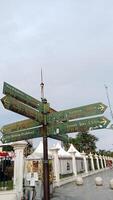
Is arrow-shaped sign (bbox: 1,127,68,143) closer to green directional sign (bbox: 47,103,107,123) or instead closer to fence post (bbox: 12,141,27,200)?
green directional sign (bbox: 47,103,107,123)

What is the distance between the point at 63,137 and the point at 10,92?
2.17 metres

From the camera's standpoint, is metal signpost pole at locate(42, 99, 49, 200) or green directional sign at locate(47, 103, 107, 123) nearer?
metal signpost pole at locate(42, 99, 49, 200)

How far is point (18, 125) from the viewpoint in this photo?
278 inches

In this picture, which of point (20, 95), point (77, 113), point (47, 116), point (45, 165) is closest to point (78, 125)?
point (77, 113)

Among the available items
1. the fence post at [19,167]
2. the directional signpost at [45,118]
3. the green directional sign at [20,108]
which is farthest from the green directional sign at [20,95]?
the fence post at [19,167]

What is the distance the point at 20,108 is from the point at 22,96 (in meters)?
0.33

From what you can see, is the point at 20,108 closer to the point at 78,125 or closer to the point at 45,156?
the point at 45,156

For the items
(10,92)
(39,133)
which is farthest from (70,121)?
(10,92)

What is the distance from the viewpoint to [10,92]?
6125 millimetres

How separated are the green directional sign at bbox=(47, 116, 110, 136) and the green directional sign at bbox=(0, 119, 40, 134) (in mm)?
462

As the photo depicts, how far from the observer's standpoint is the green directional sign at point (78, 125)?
6.20 m

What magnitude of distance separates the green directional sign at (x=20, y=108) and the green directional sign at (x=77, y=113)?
0.29m

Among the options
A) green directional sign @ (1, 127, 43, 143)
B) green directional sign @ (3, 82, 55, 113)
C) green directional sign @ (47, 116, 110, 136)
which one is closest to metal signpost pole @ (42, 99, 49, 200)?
green directional sign @ (47, 116, 110, 136)

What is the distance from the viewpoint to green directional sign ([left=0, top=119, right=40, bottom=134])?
6.82 m
